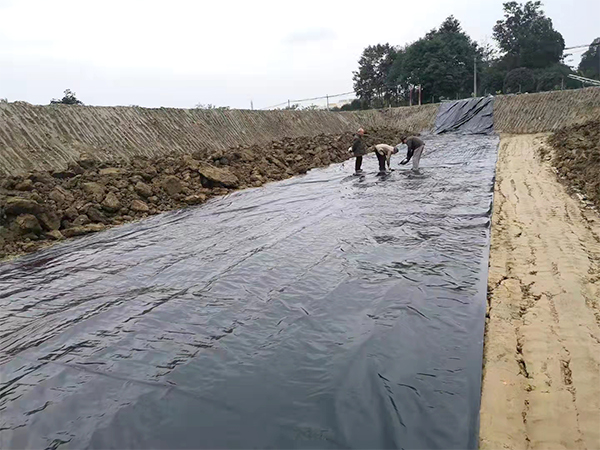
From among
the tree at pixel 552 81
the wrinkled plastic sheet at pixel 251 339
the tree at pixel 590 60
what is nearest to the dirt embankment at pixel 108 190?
the wrinkled plastic sheet at pixel 251 339

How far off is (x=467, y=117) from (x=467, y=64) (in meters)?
11.9

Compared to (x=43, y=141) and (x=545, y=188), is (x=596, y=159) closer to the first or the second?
(x=545, y=188)

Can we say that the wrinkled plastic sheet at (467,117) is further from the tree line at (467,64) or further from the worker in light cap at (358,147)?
the worker in light cap at (358,147)

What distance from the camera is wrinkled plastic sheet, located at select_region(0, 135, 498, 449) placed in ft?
8.07

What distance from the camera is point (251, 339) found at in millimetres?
3365

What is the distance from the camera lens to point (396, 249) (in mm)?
5387

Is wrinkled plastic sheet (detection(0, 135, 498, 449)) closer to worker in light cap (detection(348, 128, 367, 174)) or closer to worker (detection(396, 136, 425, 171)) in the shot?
worker (detection(396, 136, 425, 171))

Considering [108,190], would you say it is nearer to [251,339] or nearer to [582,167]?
[251,339]

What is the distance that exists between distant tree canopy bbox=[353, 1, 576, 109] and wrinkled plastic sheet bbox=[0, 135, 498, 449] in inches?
1249

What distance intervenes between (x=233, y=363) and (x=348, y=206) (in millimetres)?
5455

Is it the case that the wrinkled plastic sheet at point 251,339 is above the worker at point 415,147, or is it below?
below

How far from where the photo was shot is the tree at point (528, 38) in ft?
134

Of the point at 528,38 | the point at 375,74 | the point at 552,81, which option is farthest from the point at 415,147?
the point at 528,38

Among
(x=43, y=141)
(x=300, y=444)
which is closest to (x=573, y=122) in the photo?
(x=43, y=141)
